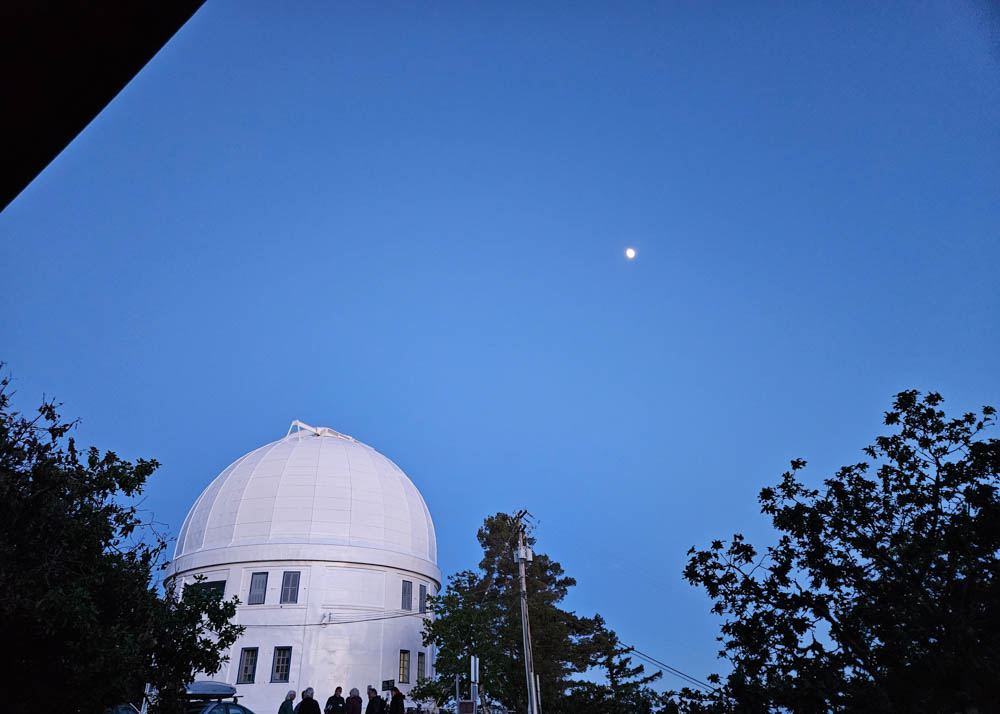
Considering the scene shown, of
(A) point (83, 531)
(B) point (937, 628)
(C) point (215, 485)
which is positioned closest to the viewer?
(B) point (937, 628)

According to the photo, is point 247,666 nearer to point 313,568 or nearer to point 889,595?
point 313,568

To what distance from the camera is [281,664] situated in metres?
37.3

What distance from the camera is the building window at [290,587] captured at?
38.8m

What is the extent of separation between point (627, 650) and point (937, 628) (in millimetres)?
37873

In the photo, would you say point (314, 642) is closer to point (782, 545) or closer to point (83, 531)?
point (83, 531)

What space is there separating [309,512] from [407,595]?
8240 mm

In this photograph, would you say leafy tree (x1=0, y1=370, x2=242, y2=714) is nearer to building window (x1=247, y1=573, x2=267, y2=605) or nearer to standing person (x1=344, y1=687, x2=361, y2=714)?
standing person (x1=344, y1=687, x2=361, y2=714)

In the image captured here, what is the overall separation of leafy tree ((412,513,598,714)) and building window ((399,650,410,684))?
358cm

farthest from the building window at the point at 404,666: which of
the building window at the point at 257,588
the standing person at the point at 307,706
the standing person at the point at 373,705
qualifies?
the standing person at the point at 307,706

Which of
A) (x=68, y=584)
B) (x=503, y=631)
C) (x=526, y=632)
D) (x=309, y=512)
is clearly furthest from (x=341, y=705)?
(x=309, y=512)

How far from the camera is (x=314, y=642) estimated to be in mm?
37688

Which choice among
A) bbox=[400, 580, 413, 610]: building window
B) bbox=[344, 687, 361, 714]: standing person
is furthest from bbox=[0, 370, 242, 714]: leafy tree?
bbox=[400, 580, 413, 610]: building window

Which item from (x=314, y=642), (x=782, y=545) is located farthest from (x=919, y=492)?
(x=314, y=642)

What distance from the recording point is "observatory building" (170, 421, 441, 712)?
123ft
